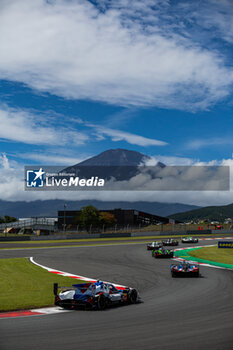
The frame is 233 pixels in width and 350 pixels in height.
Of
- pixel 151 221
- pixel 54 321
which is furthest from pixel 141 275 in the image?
pixel 151 221

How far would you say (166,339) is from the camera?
9352 mm

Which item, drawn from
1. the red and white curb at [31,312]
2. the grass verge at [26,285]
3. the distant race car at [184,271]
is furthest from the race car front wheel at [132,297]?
the distant race car at [184,271]

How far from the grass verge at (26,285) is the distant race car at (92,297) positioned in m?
1.15

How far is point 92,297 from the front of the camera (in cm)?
1359

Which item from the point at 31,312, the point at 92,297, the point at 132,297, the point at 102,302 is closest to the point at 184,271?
the point at 132,297

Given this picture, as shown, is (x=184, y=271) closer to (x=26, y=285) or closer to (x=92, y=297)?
(x=26, y=285)

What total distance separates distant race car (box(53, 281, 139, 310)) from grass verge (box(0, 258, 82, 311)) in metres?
1.15

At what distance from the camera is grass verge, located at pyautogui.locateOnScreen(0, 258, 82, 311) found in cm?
1474

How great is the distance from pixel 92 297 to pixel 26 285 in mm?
6772

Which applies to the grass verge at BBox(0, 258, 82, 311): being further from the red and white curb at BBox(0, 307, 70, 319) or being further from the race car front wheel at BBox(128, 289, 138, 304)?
the race car front wheel at BBox(128, 289, 138, 304)

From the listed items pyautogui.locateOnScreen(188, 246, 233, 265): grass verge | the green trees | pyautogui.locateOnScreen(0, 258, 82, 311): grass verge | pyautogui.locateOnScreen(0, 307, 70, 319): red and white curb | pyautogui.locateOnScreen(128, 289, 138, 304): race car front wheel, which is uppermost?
the green trees

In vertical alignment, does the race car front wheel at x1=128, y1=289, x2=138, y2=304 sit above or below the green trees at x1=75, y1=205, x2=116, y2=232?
below

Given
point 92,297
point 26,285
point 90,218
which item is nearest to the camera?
point 92,297

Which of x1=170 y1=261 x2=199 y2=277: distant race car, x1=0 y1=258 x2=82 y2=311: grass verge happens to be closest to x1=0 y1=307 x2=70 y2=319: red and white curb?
x1=0 y1=258 x2=82 y2=311: grass verge
